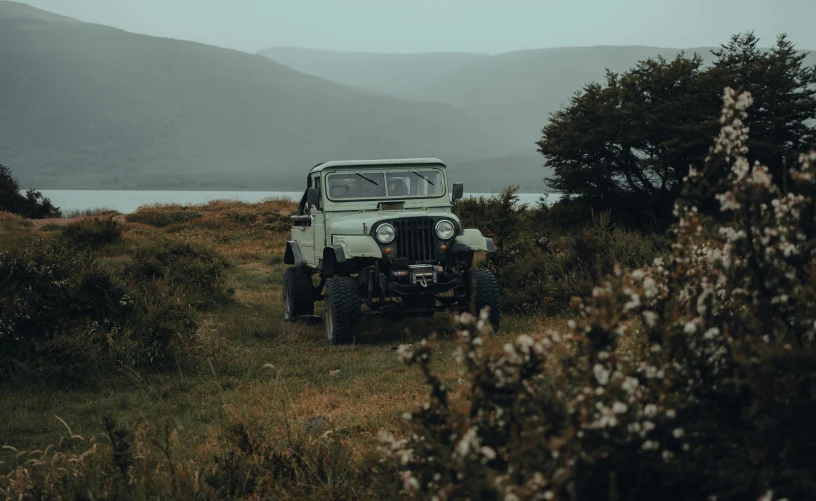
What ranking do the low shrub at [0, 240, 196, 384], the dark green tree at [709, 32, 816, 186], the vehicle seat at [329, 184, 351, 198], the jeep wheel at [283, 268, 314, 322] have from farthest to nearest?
the dark green tree at [709, 32, 816, 186] → the jeep wheel at [283, 268, 314, 322] → the vehicle seat at [329, 184, 351, 198] → the low shrub at [0, 240, 196, 384]

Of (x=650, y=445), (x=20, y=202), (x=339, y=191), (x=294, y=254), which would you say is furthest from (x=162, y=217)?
(x=650, y=445)

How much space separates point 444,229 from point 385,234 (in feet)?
2.56

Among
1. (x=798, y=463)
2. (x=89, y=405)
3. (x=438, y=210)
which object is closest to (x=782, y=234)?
(x=798, y=463)

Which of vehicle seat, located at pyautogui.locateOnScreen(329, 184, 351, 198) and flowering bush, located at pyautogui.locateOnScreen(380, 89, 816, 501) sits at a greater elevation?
vehicle seat, located at pyautogui.locateOnScreen(329, 184, 351, 198)

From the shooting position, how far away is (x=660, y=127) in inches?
734

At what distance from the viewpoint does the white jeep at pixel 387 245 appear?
28.8ft

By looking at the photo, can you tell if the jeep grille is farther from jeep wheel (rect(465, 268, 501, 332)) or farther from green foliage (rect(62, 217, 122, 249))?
green foliage (rect(62, 217, 122, 249))

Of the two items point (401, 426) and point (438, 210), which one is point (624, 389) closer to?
point (401, 426)

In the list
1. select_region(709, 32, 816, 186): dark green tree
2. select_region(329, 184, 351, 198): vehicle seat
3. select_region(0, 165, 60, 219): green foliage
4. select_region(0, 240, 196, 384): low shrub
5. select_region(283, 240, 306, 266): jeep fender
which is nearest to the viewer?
select_region(0, 240, 196, 384): low shrub

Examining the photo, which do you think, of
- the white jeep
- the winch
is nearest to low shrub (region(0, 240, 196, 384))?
the white jeep

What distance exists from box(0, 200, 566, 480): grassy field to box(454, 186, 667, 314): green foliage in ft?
2.60

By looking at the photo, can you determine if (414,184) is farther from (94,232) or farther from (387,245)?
(94,232)

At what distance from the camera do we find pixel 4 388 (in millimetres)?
6859

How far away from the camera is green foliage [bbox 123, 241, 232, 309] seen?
488 inches
